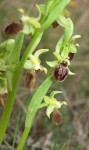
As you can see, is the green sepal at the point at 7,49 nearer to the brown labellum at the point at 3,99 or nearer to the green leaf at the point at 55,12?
the brown labellum at the point at 3,99

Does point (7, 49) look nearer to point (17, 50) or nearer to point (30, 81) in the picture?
point (17, 50)

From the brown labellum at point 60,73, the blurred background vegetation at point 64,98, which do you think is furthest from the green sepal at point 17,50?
the blurred background vegetation at point 64,98

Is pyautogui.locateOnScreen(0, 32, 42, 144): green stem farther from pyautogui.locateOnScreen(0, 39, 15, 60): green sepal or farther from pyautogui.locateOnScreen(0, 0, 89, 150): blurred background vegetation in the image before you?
pyautogui.locateOnScreen(0, 0, 89, 150): blurred background vegetation

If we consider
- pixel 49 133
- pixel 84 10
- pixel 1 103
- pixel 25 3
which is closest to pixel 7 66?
pixel 1 103

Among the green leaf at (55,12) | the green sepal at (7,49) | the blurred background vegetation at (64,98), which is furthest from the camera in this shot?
the blurred background vegetation at (64,98)

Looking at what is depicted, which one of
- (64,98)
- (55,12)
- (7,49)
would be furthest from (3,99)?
(64,98)

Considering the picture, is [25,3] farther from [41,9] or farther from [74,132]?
[41,9]

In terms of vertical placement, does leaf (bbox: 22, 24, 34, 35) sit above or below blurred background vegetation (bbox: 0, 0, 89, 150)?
above

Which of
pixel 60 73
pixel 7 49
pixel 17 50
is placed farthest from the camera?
pixel 7 49

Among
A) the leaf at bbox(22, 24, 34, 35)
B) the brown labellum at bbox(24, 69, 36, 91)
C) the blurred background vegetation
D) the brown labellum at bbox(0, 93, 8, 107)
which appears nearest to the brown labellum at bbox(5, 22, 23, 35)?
the leaf at bbox(22, 24, 34, 35)
